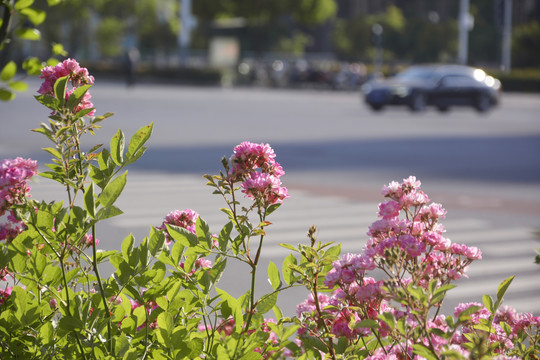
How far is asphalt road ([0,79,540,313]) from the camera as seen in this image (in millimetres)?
8719

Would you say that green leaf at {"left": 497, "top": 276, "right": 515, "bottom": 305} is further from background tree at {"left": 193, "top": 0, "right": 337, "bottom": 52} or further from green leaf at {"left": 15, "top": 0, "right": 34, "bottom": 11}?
background tree at {"left": 193, "top": 0, "right": 337, "bottom": 52}

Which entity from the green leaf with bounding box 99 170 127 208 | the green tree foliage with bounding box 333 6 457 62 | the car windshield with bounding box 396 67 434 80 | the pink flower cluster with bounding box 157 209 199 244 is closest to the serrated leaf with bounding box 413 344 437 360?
the green leaf with bounding box 99 170 127 208

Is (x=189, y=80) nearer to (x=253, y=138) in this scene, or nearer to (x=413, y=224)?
(x=253, y=138)

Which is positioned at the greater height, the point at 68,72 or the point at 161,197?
the point at 68,72

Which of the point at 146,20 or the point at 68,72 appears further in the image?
the point at 146,20

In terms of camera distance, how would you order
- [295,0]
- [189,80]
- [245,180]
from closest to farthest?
1. [245,180]
2. [189,80]
3. [295,0]

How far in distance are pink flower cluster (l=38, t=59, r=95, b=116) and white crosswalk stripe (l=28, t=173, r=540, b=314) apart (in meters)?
4.01

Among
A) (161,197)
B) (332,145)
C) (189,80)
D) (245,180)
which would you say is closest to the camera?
(245,180)

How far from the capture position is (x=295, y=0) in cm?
6719

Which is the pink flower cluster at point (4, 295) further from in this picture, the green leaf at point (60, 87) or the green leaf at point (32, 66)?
the green leaf at point (32, 66)

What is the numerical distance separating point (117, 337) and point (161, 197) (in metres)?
8.31

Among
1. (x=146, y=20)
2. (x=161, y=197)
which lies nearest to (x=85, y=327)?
(x=161, y=197)

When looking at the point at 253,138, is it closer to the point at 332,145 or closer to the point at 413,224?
the point at 332,145

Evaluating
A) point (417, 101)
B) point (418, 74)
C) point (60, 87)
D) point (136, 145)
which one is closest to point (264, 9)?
point (418, 74)
